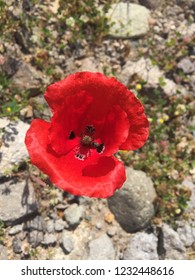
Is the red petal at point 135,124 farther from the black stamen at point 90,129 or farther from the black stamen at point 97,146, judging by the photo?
the black stamen at point 90,129

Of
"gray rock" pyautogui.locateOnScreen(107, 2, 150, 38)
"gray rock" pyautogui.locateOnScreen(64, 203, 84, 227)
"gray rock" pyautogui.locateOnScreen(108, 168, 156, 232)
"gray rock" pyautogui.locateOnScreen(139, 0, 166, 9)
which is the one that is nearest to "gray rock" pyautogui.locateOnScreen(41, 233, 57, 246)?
"gray rock" pyautogui.locateOnScreen(64, 203, 84, 227)

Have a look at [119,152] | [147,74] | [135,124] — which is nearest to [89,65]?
[147,74]

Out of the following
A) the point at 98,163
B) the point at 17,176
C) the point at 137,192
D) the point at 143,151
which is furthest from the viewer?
the point at 143,151

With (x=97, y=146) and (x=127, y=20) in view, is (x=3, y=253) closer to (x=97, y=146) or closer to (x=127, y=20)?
(x=97, y=146)

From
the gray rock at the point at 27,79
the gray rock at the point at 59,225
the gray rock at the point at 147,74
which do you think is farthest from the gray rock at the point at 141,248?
the gray rock at the point at 27,79

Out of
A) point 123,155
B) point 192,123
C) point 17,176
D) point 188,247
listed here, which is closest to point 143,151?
point 123,155

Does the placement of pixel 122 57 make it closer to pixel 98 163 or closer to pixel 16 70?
pixel 16 70
